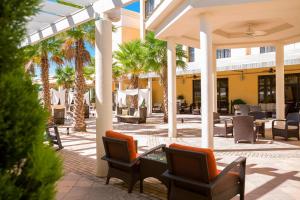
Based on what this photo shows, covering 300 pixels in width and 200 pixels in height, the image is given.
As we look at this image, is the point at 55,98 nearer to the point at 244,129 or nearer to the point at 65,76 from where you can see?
the point at 65,76

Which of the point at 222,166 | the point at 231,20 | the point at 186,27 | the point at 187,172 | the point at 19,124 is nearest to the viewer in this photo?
the point at 19,124

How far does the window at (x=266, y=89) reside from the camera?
2252 centimetres

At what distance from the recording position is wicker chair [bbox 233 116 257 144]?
1027 cm

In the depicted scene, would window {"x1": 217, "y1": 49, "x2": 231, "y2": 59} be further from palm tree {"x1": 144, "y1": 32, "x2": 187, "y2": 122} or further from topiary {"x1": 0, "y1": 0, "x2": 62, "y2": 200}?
topiary {"x1": 0, "y1": 0, "x2": 62, "y2": 200}

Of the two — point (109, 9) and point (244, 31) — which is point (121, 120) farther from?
point (109, 9)

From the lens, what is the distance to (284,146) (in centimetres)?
971

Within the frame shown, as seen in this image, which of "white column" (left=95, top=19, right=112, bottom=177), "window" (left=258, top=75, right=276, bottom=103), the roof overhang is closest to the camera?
"white column" (left=95, top=19, right=112, bottom=177)

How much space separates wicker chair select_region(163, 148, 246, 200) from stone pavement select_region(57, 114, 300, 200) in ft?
2.38

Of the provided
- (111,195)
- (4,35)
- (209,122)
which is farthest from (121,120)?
(4,35)

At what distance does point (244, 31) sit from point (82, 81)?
7875 mm

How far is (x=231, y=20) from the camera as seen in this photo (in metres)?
9.42

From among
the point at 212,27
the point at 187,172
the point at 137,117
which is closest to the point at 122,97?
the point at 137,117

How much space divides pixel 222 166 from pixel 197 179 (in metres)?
3.39

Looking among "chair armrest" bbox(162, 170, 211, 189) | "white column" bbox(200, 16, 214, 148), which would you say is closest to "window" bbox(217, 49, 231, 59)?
"white column" bbox(200, 16, 214, 148)
